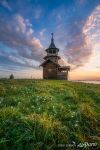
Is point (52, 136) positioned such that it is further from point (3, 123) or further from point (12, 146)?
point (3, 123)

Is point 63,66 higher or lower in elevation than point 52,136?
higher

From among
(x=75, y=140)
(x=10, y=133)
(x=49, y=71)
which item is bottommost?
(x=75, y=140)

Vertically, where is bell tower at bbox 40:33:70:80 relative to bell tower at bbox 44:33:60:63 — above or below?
below

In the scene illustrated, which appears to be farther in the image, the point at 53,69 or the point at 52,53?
the point at 52,53

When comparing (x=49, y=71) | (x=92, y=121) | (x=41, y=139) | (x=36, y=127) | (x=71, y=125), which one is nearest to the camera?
(x=41, y=139)

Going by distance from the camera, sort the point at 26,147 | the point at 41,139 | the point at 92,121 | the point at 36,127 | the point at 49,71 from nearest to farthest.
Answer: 1. the point at 26,147
2. the point at 41,139
3. the point at 36,127
4. the point at 92,121
5. the point at 49,71

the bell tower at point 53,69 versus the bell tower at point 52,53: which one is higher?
the bell tower at point 52,53

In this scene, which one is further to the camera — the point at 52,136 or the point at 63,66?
the point at 63,66

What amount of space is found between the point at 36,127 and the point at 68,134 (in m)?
1.19

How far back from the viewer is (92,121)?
21.1 ft

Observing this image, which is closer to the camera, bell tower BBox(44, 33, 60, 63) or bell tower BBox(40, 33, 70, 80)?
bell tower BBox(40, 33, 70, 80)

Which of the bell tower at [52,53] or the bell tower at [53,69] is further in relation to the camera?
the bell tower at [52,53]

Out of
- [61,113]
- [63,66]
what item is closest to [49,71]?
[63,66]

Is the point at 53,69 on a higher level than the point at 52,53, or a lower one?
lower
